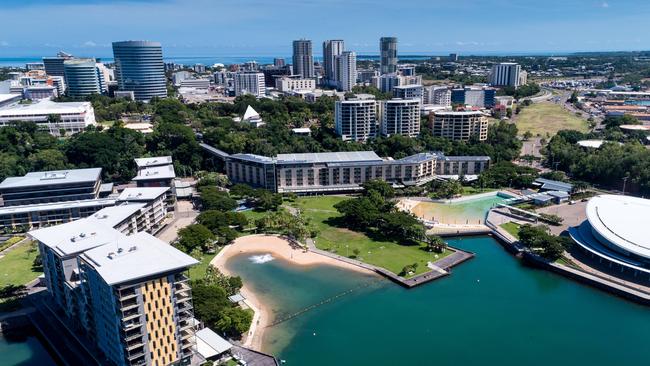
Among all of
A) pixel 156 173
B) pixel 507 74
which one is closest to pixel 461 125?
pixel 156 173

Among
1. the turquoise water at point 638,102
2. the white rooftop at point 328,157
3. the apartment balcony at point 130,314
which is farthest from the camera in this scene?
the turquoise water at point 638,102

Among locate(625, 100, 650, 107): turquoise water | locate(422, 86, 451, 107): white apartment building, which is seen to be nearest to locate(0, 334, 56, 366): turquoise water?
locate(422, 86, 451, 107): white apartment building

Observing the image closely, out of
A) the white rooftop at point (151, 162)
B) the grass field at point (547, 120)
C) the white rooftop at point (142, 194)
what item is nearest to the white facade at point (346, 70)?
the grass field at point (547, 120)

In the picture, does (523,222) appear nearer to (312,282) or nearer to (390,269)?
(390,269)

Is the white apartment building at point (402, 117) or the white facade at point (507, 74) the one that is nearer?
the white apartment building at point (402, 117)

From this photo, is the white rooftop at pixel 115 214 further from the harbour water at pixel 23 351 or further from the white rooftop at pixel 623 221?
the white rooftop at pixel 623 221

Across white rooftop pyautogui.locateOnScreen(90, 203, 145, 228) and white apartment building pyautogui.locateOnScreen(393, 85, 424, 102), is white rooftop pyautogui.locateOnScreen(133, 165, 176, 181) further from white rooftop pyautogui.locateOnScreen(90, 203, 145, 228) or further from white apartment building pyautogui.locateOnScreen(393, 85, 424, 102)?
white apartment building pyautogui.locateOnScreen(393, 85, 424, 102)

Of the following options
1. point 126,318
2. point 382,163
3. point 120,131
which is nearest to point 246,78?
point 120,131
